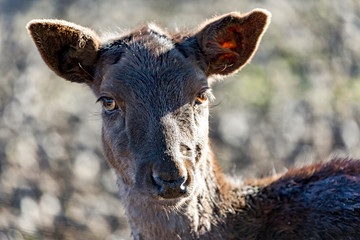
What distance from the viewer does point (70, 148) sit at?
11.1 metres

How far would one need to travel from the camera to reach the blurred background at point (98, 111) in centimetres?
1029

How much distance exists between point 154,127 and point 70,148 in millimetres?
6528

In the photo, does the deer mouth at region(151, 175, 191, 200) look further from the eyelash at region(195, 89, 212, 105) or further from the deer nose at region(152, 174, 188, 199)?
the eyelash at region(195, 89, 212, 105)

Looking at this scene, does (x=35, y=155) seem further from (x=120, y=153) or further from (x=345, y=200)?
(x=345, y=200)

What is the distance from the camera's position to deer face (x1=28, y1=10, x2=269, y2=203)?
4.81m

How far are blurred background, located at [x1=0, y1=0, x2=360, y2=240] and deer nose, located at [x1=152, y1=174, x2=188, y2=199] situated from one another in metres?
5.32

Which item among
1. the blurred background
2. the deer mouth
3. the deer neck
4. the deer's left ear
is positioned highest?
the blurred background

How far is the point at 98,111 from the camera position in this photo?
10570 mm

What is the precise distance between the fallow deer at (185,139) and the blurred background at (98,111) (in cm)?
398

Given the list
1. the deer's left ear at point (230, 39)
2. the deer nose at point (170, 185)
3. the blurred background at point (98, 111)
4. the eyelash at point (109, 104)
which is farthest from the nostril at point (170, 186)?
the blurred background at point (98, 111)

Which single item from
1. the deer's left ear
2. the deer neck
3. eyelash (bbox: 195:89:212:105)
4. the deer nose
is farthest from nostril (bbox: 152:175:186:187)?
the deer's left ear

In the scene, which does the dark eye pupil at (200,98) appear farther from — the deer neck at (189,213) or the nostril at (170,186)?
the nostril at (170,186)

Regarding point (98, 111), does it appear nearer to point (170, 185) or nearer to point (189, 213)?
point (189, 213)

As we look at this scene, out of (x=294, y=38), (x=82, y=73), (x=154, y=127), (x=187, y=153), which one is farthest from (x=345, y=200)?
(x=294, y=38)
